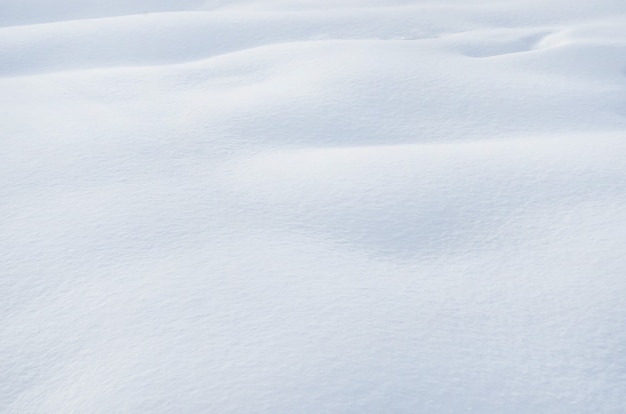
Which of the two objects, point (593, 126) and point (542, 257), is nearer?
point (542, 257)

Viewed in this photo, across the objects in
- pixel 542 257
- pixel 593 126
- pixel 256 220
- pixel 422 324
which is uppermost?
pixel 593 126

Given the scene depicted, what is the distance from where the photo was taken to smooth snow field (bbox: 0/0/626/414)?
1.41 m

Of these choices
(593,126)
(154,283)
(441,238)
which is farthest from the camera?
(593,126)

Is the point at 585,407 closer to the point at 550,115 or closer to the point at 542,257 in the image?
the point at 542,257

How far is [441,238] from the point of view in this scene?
187 cm

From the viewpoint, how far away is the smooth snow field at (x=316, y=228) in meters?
1.41

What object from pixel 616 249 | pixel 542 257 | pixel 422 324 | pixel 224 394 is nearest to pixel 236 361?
pixel 224 394

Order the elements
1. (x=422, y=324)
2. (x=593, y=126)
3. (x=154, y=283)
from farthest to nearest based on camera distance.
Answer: (x=593, y=126) → (x=154, y=283) → (x=422, y=324)

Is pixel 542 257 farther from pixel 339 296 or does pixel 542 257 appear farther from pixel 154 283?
pixel 154 283

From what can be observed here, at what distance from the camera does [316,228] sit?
190cm

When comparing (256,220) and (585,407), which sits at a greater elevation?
(256,220)

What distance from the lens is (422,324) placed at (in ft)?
5.03

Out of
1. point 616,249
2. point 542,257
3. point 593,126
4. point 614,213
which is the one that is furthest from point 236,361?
point 593,126

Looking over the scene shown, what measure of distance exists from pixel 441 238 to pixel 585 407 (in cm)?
63
